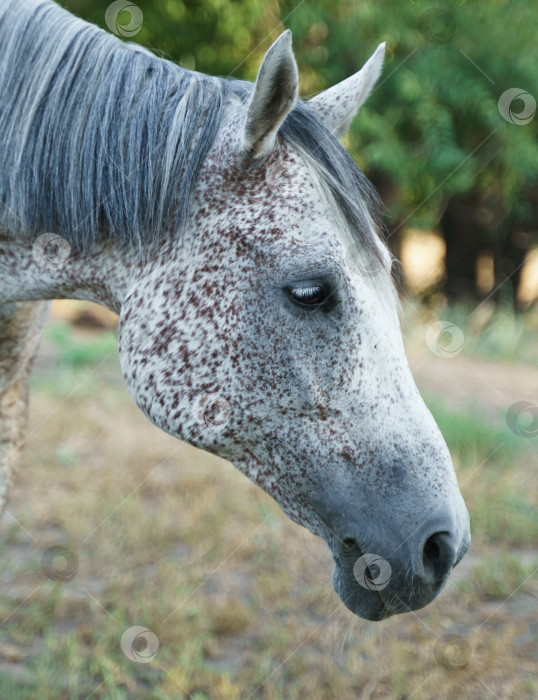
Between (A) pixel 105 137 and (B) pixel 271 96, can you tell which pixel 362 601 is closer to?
(B) pixel 271 96

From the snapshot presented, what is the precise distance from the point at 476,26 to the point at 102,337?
5.49 metres

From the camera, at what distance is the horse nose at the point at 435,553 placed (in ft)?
4.65

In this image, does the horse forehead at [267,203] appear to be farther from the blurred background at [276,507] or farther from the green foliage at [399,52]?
the green foliage at [399,52]

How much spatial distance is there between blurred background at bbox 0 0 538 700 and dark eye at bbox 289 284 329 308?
0.41 m

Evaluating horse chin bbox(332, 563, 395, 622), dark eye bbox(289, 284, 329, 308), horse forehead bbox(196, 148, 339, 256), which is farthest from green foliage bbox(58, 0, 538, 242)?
horse chin bbox(332, 563, 395, 622)

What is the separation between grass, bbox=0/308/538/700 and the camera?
2.48 metres

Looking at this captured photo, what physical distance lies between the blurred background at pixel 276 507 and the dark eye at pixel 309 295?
413 mm

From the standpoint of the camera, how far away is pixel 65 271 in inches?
70.7

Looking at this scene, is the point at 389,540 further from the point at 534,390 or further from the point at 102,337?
the point at 102,337

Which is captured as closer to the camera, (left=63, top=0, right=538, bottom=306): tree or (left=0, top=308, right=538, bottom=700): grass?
(left=0, top=308, right=538, bottom=700): grass

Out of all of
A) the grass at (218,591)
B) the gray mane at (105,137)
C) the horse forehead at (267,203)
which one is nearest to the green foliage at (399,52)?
the grass at (218,591)

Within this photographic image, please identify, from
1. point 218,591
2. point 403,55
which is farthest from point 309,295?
point 403,55

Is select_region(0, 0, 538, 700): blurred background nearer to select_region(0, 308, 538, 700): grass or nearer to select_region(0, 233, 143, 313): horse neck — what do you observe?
select_region(0, 308, 538, 700): grass

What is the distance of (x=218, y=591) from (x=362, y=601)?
174 centimetres
